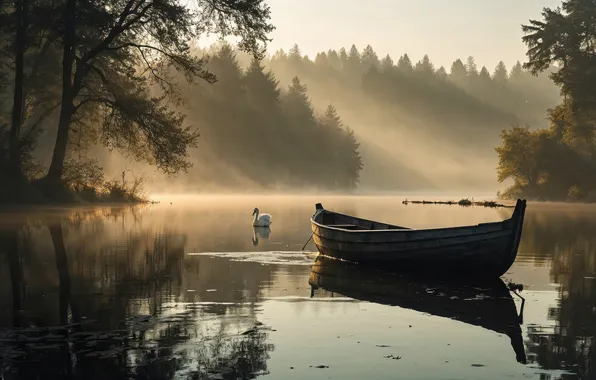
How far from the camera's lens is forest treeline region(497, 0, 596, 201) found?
239ft

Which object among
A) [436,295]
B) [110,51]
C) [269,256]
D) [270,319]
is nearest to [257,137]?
[110,51]

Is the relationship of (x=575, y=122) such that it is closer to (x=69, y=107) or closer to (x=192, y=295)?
(x=69, y=107)

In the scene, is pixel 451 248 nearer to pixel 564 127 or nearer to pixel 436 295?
pixel 436 295

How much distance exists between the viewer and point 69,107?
156 ft

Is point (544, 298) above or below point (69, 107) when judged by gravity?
below

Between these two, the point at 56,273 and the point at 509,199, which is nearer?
the point at 56,273

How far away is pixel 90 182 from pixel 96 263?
112 ft

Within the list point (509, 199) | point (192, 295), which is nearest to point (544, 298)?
point (192, 295)

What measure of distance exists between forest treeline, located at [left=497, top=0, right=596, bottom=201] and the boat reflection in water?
58549mm

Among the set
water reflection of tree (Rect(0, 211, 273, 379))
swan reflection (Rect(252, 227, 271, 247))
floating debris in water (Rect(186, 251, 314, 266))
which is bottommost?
water reflection of tree (Rect(0, 211, 273, 379))

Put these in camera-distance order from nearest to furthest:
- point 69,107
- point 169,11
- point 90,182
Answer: point 169,11, point 69,107, point 90,182

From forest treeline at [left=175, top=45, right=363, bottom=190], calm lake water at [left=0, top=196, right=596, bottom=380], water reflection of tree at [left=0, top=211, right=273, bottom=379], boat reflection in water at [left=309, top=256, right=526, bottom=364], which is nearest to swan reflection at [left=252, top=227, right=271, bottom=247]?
calm lake water at [left=0, top=196, right=596, bottom=380]

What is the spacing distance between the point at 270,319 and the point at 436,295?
14.7 feet

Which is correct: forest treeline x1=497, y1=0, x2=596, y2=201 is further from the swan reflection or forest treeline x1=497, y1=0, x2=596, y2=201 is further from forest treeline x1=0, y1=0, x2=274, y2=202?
the swan reflection
